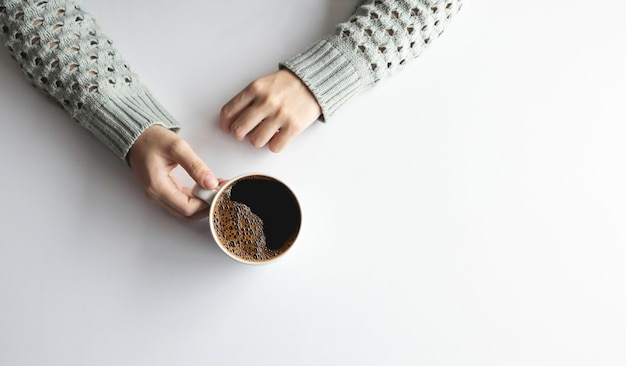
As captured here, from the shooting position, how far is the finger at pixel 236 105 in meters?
0.93

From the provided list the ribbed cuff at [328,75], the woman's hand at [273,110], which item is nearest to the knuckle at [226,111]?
the woman's hand at [273,110]

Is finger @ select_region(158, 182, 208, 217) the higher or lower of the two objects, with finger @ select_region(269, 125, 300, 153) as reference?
higher

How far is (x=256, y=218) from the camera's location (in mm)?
872

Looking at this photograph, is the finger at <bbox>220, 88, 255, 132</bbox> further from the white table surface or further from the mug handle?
the mug handle

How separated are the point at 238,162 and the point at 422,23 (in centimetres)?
40

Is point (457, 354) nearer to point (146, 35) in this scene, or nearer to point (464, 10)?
point (464, 10)

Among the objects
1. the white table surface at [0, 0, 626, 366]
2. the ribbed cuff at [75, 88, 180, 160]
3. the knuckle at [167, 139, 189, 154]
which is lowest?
the white table surface at [0, 0, 626, 366]

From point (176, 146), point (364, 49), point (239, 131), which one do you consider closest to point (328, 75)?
point (364, 49)

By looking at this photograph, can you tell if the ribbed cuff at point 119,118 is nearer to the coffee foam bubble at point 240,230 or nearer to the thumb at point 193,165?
the thumb at point 193,165

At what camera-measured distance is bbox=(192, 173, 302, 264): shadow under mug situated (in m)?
0.86

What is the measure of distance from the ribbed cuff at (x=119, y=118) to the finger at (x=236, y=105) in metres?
0.08

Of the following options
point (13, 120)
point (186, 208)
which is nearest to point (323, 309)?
point (186, 208)

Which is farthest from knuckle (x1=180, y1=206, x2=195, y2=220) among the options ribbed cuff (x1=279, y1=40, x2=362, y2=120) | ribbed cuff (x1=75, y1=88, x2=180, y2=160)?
ribbed cuff (x1=279, y1=40, x2=362, y2=120)

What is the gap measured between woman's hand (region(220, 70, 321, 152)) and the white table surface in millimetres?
35
